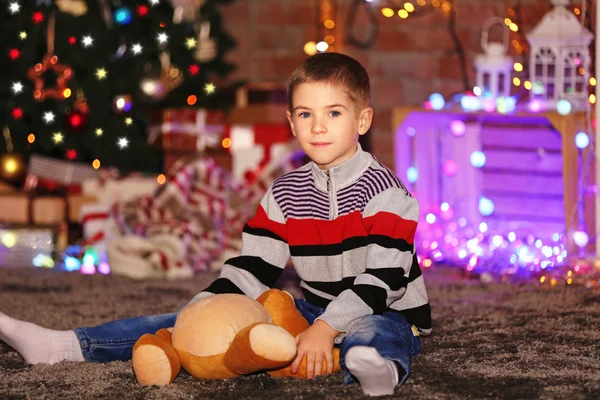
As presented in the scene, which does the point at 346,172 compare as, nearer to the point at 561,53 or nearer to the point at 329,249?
the point at 329,249

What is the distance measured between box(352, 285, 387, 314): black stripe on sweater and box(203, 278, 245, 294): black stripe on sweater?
0.76 feet

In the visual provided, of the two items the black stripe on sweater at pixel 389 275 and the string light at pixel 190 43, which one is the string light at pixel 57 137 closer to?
the string light at pixel 190 43

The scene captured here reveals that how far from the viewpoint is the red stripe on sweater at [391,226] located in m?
1.66

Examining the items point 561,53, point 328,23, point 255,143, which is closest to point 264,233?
point 561,53

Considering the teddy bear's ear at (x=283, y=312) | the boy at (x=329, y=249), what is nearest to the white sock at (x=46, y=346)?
the boy at (x=329, y=249)

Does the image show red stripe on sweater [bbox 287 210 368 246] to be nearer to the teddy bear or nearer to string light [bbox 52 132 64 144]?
the teddy bear

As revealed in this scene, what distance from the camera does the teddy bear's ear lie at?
168 cm

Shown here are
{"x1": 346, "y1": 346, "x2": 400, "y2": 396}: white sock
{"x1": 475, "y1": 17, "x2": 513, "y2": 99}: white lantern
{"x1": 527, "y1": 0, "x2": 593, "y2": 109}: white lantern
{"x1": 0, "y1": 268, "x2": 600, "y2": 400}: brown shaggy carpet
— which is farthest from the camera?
{"x1": 475, "y1": 17, "x2": 513, "y2": 99}: white lantern

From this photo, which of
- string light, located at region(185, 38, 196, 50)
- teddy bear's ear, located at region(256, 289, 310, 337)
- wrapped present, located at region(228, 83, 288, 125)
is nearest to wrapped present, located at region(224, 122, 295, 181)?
wrapped present, located at region(228, 83, 288, 125)

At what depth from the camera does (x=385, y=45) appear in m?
3.72

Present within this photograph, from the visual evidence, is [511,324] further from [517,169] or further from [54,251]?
[54,251]

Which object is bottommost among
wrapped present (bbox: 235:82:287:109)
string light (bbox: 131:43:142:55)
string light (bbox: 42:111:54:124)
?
string light (bbox: 42:111:54:124)

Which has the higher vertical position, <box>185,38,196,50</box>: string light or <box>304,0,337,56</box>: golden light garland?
<box>304,0,337,56</box>: golden light garland

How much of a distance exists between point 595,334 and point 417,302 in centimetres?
41
